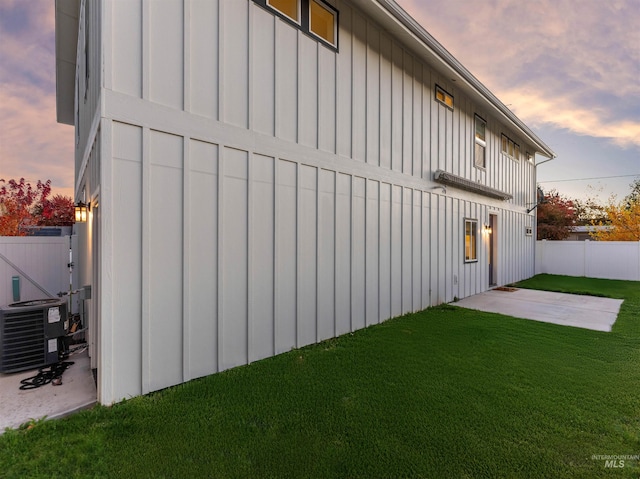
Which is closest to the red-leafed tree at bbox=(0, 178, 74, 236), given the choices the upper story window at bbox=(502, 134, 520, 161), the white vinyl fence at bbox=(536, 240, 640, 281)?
the upper story window at bbox=(502, 134, 520, 161)

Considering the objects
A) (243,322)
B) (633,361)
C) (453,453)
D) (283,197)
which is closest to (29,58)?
(283,197)

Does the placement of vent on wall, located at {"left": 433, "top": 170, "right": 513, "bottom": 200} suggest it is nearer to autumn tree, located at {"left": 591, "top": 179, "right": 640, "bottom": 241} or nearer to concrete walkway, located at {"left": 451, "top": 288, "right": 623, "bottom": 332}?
concrete walkway, located at {"left": 451, "top": 288, "right": 623, "bottom": 332}

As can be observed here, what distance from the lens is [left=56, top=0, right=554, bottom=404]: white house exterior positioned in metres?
2.66

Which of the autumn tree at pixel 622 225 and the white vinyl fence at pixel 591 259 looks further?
the autumn tree at pixel 622 225

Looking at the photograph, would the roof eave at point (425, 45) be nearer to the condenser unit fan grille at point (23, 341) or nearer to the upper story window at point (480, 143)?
the upper story window at point (480, 143)

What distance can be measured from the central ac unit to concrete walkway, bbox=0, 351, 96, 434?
125 mm

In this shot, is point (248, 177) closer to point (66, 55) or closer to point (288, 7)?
point (288, 7)

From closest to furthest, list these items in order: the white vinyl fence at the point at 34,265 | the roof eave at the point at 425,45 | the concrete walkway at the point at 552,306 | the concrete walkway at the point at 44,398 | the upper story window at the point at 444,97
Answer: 1. the concrete walkway at the point at 44,398
2. the roof eave at the point at 425,45
3. the white vinyl fence at the point at 34,265
4. the concrete walkway at the point at 552,306
5. the upper story window at the point at 444,97

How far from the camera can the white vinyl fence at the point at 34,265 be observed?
5.04 m

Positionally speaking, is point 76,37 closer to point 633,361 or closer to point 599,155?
point 633,361

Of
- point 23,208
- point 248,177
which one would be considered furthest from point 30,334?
point 23,208

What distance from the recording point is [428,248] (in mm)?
6547

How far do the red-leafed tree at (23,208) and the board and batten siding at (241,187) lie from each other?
33.3 ft

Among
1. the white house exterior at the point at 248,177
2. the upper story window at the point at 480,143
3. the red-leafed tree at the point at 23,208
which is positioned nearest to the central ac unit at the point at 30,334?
the white house exterior at the point at 248,177
